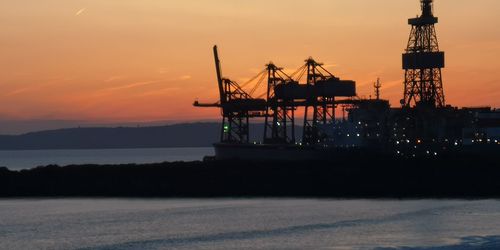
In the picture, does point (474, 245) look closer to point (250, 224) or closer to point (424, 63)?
point (250, 224)

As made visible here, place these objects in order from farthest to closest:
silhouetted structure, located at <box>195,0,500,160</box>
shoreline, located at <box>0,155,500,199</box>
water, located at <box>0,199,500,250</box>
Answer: silhouetted structure, located at <box>195,0,500,160</box>, shoreline, located at <box>0,155,500,199</box>, water, located at <box>0,199,500,250</box>

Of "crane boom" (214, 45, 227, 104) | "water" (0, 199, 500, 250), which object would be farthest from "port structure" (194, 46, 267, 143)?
"water" (0, 199, 500, 250)

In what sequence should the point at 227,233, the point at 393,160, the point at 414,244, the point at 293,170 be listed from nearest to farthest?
the point at 414,244 < the point at 227,233 < the point at 293,170 < the point at 393,160

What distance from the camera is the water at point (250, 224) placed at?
54.7 m

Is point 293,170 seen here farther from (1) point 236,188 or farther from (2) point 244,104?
(2) point 244,104

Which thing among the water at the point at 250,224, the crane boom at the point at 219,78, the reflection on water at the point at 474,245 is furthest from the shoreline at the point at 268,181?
the crane boom at the point at 219,78

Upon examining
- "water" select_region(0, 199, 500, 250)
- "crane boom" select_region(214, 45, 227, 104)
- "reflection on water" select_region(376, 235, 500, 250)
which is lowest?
"reflection on water" select_region(376, 235, 500, 250)

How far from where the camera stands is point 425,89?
154 metres

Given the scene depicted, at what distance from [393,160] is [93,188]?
121ft

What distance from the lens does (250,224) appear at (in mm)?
65250

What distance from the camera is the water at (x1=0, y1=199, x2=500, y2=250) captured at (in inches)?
2152

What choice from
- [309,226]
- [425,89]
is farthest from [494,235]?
[425,89]

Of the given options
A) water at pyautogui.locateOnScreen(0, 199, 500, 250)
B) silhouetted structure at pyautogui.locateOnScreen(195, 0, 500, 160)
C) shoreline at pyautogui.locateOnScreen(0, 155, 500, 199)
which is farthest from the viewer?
silhouetted structure at pyautogui.locateOnScreen(195, 0, 500, 160)

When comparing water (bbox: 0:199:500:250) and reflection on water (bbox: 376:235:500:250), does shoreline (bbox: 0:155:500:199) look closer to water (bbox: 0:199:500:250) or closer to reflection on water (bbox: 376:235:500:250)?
water (bbox: 0:199:500:250)
